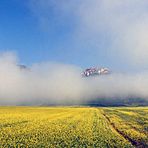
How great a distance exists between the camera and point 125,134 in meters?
50.4

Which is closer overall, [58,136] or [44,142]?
[44,142]

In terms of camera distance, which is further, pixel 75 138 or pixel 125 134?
pixel 125 134

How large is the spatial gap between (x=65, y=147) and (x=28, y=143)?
4.12 metres

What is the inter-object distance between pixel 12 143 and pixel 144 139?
786 inches

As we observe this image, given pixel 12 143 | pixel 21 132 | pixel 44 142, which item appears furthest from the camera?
pixel 21 132

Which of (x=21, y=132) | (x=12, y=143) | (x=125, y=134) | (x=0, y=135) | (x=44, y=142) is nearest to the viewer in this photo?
(x=12, y=143)

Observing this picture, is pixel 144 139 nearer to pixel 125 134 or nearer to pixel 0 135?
pixel 125 134

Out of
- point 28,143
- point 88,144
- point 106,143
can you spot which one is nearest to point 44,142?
point 28,143

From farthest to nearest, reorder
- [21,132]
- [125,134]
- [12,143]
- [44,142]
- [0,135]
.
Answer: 1. [125,134]
2. [21,132]
3. [0,135]
4. [44,142]
5. [12,143]

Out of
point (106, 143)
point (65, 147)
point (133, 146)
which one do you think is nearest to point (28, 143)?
point (65, 147)

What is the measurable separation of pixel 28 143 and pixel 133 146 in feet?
42.2

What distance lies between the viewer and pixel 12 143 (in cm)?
3456

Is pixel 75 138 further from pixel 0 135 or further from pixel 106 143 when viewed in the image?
pixel 0 135

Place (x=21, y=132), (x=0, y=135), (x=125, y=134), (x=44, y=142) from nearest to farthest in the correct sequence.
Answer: (x=44, y=142), (x=0, y=135), (x=21, y=132), (x=125, y=134)
